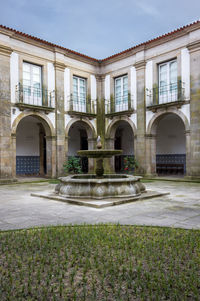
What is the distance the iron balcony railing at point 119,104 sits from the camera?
1259cm

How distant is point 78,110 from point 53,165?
3070 mm

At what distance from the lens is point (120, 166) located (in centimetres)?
1719

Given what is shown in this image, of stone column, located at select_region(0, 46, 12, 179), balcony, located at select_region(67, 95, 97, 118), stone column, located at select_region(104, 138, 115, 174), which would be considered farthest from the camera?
stone column, located at select_region(104, 138, 115, 174)

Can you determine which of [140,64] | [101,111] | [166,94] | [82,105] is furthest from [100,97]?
[166,94]

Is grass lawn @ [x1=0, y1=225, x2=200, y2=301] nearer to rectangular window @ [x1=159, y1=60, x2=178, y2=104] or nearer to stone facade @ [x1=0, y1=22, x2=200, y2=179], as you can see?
stone facade @ [x1=0, y1=22, x2=200, y2=179]

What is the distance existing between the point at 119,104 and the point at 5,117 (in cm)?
565

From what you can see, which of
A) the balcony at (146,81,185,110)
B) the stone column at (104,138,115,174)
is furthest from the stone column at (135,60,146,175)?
the stone column at (104,138,115,174)

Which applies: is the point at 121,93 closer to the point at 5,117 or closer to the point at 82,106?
the point at 82,106

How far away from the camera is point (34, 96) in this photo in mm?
11406

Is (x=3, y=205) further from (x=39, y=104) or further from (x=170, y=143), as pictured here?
(x=170, y=143)

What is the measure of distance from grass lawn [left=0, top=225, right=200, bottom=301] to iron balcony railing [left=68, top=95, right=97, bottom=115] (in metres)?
9.59

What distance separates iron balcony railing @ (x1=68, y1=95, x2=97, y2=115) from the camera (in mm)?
12609

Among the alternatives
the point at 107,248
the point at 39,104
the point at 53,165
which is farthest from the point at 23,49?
the point at 107,248

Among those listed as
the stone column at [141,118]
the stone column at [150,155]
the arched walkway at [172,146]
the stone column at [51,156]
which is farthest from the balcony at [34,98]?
the arched walkway at [172,146]
